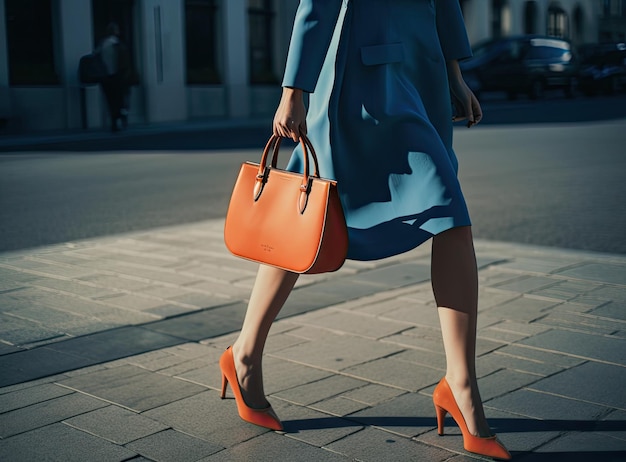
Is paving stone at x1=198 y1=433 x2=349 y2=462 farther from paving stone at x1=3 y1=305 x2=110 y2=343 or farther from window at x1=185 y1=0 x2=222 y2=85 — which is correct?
window at x1=185 y1=0 x2=222 y2=85

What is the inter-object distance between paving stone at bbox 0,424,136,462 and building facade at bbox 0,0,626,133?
17.9 m

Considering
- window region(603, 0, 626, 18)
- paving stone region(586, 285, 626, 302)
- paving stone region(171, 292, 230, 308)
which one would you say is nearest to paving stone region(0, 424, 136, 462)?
paving stone region(171, 292, 230, 308)

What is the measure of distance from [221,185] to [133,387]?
20.8 ft

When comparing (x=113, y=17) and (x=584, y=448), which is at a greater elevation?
(x=113, y=17)

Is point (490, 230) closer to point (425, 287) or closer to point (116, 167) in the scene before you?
point (425, 287)

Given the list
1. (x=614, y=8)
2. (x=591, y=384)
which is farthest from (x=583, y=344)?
(x=614, y=8)

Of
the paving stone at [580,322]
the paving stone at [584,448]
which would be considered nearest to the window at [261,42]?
the paving stone at [580,322]

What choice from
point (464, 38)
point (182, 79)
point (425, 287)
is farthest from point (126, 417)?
point (182, 79)

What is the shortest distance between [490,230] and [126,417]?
13.6 ft

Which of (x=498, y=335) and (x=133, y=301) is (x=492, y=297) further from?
(x=133, y=301)

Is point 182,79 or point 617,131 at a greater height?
point 182,79

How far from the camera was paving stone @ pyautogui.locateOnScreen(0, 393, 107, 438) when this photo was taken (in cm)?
300

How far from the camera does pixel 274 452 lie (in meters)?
2.80

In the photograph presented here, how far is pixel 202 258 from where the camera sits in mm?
5812
